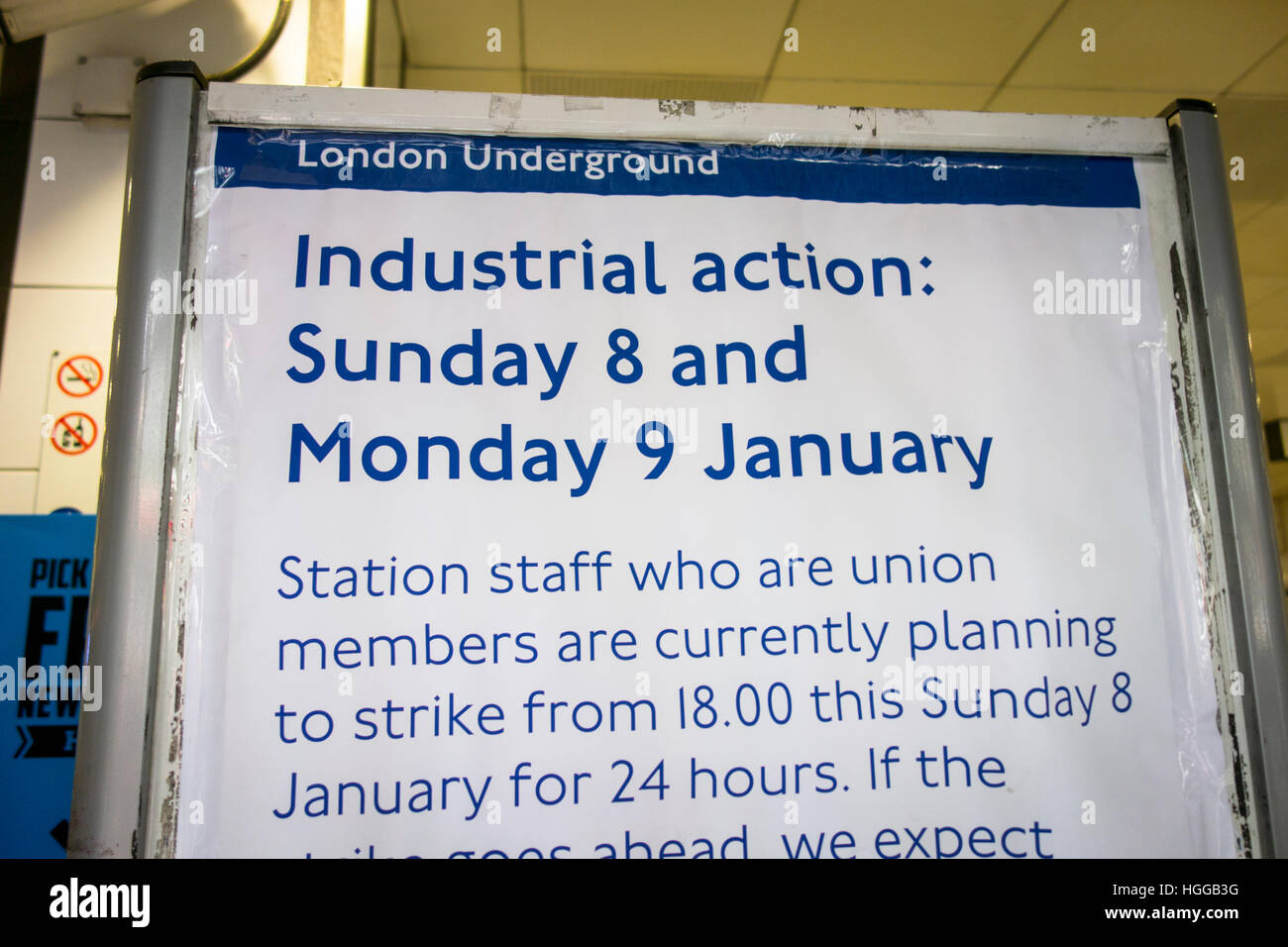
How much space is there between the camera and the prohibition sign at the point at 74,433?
6.79 feet

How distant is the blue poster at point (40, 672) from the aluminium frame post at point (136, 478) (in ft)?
3.01

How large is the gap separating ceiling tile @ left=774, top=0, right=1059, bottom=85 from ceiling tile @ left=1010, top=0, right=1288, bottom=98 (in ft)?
0.39

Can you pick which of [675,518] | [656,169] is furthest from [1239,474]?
[656,169]

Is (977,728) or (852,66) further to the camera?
(852,66)

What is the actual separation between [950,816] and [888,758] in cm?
9

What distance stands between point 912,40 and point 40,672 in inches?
124

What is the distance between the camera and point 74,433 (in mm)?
2072

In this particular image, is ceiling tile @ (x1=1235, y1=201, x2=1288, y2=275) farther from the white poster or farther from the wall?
the wall

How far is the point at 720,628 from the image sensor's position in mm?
883

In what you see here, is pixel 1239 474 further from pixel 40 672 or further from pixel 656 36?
pixel 656 36

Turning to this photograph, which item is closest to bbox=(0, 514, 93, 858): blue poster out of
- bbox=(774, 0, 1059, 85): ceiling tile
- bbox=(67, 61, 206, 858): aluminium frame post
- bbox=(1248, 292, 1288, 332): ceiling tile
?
bbox=(67, 61, 206, 858): aluminium frame post
